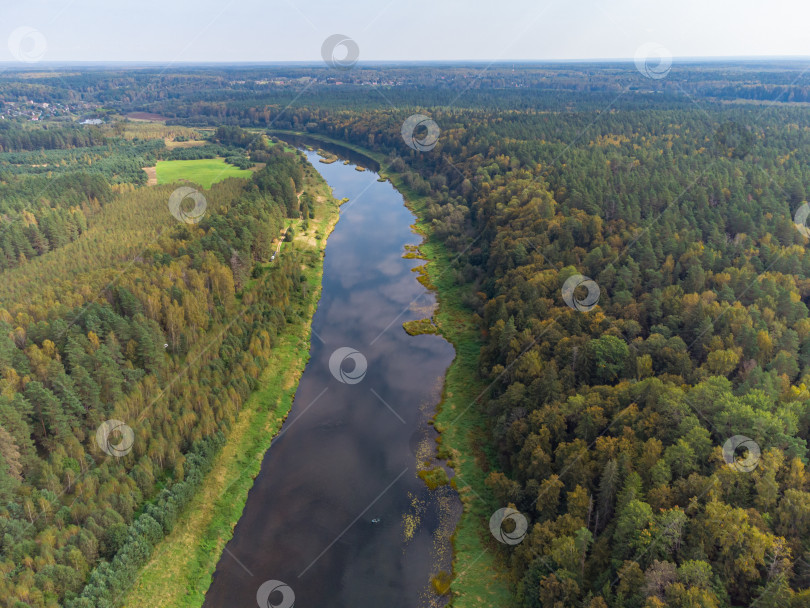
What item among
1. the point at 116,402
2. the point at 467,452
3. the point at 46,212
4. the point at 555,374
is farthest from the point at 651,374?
the point at 46,212

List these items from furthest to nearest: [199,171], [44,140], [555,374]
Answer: [44,140]
[199,171]
[555,374]

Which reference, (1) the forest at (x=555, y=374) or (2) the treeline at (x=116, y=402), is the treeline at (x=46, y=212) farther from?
(2) the treeline at (x=116, y=402)

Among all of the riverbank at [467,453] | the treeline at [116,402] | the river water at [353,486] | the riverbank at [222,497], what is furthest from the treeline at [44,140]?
the riverbank at [467,453]

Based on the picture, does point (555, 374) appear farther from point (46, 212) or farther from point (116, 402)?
point (46, 212)

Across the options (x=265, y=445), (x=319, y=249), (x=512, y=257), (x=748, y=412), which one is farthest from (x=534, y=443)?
(x=319, y=249)

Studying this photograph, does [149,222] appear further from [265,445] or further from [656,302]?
[656,302]
